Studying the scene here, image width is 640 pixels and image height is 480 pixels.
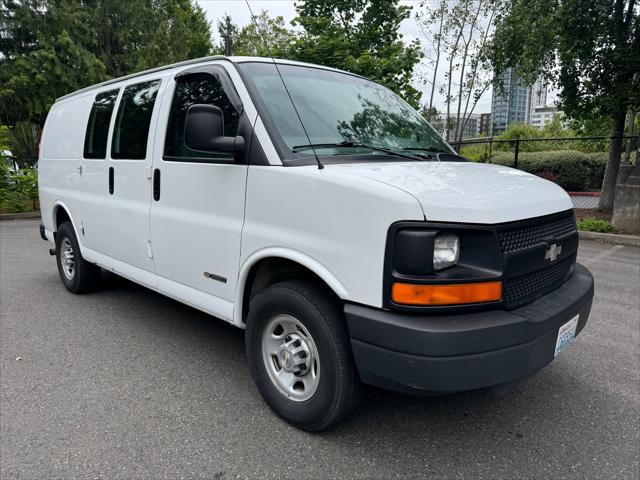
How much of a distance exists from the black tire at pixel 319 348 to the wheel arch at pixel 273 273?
0.10m

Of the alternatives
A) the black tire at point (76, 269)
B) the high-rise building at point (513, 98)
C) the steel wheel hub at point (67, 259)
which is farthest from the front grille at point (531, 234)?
the high-rise building at point (513, 98)

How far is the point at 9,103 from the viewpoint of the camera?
71.3 ft

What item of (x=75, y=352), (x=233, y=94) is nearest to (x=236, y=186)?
(x=233, y=94)

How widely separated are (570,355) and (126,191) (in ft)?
12.2

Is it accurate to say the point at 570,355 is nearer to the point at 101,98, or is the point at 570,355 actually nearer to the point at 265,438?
the point at 265,438

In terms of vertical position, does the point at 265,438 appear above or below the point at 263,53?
below

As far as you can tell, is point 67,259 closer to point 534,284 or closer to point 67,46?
point 534,284

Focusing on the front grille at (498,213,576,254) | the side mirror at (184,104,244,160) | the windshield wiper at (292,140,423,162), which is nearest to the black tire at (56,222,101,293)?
the side mirror at (184,104,244,160)

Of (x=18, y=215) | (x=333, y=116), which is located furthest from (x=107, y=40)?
(x=333, y=116)

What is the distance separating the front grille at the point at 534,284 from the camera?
7.36ft

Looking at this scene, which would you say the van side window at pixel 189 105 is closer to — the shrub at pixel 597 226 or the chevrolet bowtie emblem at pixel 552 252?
the chevrolet bowtie emblem at pixel 552 252

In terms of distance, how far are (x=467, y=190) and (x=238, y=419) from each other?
Answer: 1812mm

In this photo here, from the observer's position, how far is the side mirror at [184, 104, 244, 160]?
2.59 metres

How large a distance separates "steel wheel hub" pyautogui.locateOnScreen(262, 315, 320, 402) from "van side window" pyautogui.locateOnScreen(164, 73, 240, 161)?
1070 mm
